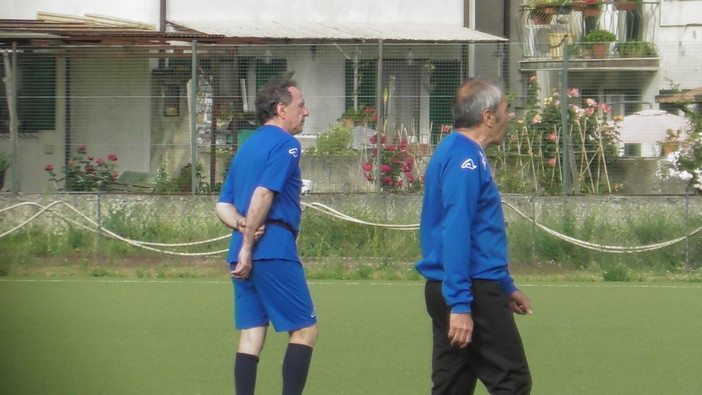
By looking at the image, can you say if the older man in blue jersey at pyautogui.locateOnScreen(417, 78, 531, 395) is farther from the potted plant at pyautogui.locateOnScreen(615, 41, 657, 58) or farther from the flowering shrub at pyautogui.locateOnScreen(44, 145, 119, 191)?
the potted plant at pyautogui.locateOnScreen(615, 41, 657, 58)

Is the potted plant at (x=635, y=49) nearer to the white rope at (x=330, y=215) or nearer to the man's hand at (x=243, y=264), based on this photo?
the white rope at (x=330, y=215)

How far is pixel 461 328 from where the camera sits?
5.12 metres

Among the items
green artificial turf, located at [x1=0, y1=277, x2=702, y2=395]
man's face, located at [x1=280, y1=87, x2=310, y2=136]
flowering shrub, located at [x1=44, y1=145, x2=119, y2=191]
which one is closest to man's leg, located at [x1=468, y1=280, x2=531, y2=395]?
man's face, located at [x1=280, y1=87, x2=310, y2=136]

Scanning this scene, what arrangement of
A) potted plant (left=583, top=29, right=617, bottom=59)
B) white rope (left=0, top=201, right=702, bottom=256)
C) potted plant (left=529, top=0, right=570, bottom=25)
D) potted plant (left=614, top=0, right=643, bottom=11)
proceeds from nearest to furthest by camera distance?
white rope (left=0, top=201, right=702, bottom=256)
potted plant (left=583, top=29, right=617, bottom=59)
potted plant (left=614, top=0, right=643, bottom=11)
potted plant (left=529, top=0, right=570, bottom=25)

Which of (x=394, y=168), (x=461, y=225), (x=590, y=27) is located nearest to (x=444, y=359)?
(x=461, y=225)

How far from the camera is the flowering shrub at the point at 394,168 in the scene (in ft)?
56.9

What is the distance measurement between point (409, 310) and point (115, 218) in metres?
6.73

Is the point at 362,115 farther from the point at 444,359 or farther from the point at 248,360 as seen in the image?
the point at 444,359

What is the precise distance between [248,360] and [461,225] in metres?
1.84

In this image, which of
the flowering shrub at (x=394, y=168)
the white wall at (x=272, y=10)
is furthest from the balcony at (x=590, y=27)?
the flowering shrub at (x=394, y=168)

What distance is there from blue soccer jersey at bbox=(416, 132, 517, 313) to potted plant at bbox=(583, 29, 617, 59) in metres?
19.4

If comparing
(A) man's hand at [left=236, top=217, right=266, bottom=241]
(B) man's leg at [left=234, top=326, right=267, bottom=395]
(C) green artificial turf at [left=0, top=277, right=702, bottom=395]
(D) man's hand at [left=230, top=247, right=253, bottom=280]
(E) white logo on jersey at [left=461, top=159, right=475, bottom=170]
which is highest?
(E) white logo on jersey at [left=461, top=159, right=475, bottom=170]

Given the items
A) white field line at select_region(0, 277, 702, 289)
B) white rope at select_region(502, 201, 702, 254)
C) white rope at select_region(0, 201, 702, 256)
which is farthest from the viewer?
white rope at select_region(0, 201, 702, 256)

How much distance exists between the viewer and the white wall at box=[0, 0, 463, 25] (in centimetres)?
2334
